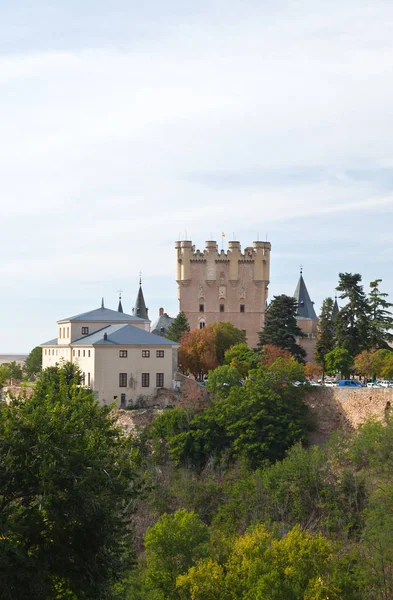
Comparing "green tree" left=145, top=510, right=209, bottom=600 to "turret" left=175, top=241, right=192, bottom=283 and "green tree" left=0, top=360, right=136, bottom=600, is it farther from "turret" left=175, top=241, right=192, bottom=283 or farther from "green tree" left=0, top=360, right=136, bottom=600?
"turret" left=175, top=241, right=192, bottom=283

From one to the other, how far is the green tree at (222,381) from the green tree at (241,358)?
3856mm

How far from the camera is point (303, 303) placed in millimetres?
89438

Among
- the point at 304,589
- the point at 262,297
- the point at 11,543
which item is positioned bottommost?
the point at 304,589

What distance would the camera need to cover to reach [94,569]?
2148cm

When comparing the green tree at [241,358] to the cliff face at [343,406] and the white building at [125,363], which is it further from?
the cliff face at [343,406]

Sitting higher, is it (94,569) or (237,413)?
(237,413)

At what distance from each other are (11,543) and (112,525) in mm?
2222

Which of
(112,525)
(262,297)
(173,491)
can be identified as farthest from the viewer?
(262,297)

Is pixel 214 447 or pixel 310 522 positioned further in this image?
pixel 214 447

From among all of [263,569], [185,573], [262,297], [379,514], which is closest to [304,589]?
[263,569]

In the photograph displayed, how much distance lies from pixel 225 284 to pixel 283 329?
17780mm

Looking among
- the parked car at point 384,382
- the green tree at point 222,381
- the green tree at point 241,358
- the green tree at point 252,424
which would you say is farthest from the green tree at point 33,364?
the green tree at point 252,424

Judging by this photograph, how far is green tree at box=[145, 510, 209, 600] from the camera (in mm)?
34750

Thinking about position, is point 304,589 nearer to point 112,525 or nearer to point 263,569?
point 263,569
